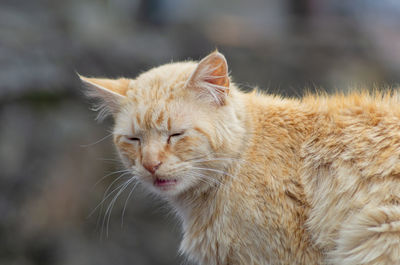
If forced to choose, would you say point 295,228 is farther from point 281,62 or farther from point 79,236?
point 281,62

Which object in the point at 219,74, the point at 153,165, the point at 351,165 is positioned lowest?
the point at 153,165

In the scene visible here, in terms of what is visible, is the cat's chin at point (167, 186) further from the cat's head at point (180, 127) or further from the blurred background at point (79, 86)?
the blurred background at point (79, 86)

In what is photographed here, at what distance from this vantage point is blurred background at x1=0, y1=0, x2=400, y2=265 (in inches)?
243

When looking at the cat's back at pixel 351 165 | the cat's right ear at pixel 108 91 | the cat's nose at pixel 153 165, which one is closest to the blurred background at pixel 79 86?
the cat's right ear at pixel 108 91

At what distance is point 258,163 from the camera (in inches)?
114

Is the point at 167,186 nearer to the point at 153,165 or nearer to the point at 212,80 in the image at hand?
the point at 153,165

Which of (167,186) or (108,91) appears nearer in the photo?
(167,186)

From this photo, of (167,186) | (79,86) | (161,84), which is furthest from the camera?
(79,86)

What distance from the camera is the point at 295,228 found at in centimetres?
273

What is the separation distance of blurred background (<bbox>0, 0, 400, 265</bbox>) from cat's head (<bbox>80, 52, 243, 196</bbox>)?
67.0 inches

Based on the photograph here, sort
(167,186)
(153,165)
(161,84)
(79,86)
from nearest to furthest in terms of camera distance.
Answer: (153,165)
(167,186)
(161,84)
(79,86)

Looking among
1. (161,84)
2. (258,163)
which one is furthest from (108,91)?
(258,163)

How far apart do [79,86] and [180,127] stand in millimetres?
4318

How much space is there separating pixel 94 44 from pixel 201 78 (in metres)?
4.86
